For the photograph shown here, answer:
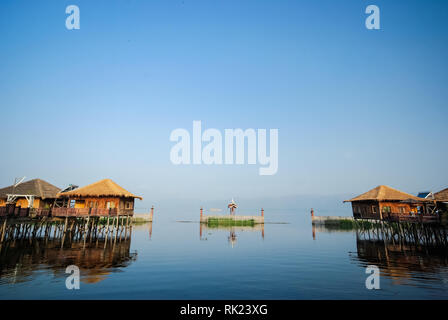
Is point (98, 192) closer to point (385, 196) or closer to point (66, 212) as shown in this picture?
point (66, 212)

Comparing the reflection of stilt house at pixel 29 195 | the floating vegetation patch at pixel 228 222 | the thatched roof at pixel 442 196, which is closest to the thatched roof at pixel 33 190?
the reflection of stilt house at pixel 29 195

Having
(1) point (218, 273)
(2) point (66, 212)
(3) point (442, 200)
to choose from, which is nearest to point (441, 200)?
(3) point (442, 200)

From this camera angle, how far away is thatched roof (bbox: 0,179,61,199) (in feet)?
101

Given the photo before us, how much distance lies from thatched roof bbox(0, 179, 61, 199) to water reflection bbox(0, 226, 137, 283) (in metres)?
5.91

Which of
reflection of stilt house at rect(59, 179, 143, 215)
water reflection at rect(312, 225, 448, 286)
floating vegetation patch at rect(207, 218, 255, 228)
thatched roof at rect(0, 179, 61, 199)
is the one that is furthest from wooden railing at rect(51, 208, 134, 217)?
floating vegetation patch at rect(207, 218, 255, 228)

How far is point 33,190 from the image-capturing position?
31.4 m

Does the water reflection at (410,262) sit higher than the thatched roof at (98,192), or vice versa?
the thatched roof at (98,192)

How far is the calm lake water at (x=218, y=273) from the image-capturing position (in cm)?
1272

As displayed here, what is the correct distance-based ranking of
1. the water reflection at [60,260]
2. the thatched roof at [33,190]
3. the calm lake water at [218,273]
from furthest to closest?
the thatched roof at [33,190], the water reflection at [60,260], the calm lake water at [218,273]

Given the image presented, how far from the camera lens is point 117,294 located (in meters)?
12.3

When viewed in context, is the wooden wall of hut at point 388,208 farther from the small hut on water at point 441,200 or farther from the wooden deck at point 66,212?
the wooden deck at point 66,212

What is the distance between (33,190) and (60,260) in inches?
668

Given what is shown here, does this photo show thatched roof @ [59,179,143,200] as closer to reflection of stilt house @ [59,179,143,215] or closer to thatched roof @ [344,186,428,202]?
reflection of stilt house @ [59,179,143,215]
